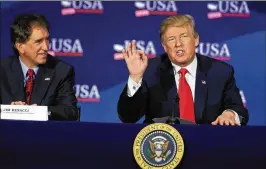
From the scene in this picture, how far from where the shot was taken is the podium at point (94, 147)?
246 centimetres

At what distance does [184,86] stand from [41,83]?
0.74 meters

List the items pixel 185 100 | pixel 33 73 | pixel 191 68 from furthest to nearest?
pixel 33 73 < pixel 191 68 < pixel 185 100

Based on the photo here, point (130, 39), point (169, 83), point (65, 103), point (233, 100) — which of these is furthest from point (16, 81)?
point (130, 39)

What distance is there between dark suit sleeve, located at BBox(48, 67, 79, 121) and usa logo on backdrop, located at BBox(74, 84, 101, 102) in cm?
170

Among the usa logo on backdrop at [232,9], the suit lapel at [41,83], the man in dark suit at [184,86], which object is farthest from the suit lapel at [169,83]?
the usa logo on backdrop at [232,9]

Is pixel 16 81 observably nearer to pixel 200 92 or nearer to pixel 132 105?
pixel 132 105

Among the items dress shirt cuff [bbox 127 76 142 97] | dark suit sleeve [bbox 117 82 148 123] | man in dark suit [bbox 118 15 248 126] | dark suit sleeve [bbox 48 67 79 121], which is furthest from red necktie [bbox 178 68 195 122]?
dark suit sleeve [bbox 48 67 79 121]

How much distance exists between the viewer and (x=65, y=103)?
130 inches

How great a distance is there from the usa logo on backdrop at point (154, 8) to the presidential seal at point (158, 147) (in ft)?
9.54

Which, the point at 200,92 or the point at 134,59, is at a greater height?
the point at 134,59

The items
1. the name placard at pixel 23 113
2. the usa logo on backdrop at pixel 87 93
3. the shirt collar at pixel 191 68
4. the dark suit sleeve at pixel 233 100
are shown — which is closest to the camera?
the name placard at pixel 23 113

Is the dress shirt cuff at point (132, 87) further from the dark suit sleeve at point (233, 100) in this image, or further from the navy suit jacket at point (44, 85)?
the dark suit sleeve at point (233, 100)

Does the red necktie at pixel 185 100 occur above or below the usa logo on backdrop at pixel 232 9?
below

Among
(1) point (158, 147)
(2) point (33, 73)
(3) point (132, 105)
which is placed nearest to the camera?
(1) point (158, 147)
